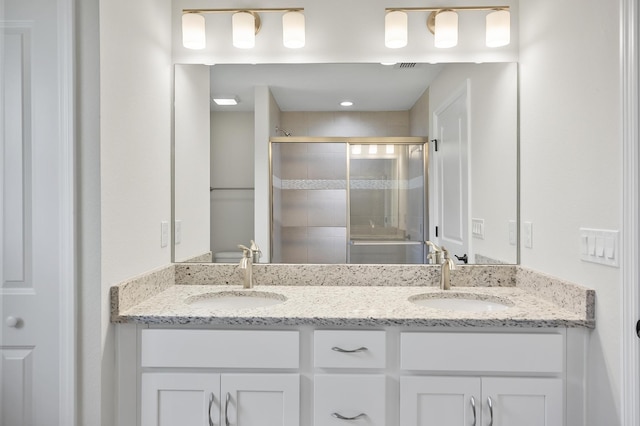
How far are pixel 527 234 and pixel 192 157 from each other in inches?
64.2

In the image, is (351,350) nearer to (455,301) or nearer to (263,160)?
(455,301)

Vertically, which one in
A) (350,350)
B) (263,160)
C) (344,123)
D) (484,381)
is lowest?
(484,381)

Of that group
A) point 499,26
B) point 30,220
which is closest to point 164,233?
point 30,220

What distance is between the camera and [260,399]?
1402 millimetres

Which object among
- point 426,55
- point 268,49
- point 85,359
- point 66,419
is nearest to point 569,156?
point 426,55

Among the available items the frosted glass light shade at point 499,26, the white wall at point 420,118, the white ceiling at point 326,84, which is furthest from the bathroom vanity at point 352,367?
the frosted glass light shade at point 499,26

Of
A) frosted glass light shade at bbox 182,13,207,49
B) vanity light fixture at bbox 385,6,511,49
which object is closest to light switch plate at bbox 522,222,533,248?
vanity light fixture at bbox 385,6,511,49

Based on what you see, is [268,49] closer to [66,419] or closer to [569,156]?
[569,156]

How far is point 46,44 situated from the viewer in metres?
1.37

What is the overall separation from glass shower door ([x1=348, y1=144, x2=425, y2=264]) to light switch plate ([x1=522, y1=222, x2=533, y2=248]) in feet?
1.48

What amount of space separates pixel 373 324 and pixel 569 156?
95 centimetres

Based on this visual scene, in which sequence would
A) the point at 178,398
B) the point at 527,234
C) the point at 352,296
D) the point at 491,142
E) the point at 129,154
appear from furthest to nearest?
the point at 491,142 → the point at 527,234 → the point at 352,296 → the point at 129,154 → the point at 178,398

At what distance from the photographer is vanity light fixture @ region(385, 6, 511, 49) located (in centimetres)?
188

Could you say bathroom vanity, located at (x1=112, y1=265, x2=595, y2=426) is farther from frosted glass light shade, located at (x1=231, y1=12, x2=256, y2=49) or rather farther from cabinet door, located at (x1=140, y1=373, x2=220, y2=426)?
frosted glass light shade, located at (x1=231, y1=12, x2=256, y2=49)
